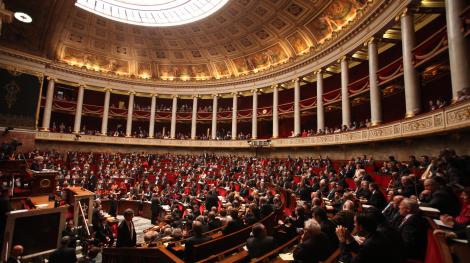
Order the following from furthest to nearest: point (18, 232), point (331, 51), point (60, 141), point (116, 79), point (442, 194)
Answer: point (116, 79) → point (60, 141) → point (331, 51) → point (18, 232) → point (442, 194)

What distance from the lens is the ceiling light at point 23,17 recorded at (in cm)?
1222

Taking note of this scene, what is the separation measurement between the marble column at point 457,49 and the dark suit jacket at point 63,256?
33.7 ft

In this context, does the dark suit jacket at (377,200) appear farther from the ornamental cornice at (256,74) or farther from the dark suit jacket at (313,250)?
the ornamental cornice at (256,74)

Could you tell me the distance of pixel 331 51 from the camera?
625 inches

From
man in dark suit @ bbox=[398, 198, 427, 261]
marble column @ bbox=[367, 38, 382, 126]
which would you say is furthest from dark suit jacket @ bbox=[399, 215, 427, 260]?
marble column @ bbox=[367, 38, 382, 126]

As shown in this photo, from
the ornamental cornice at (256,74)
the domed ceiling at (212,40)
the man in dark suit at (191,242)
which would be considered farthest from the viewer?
the domed ceiling at (212,40)

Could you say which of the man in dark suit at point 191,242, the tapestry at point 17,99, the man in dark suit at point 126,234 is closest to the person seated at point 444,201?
the man in dark suit at point 191,242

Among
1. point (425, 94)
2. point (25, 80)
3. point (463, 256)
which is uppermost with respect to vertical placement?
point (25, 80)

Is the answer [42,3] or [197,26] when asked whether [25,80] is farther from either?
[197,26]

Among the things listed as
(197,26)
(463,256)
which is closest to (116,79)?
(197,26)

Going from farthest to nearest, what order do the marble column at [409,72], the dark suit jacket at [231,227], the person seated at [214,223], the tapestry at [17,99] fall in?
the tapestry at [17,99], the marble column at [409,72], the person seated at [214,223], the dark suit jacket at [231,227]

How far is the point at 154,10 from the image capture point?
71.8ft

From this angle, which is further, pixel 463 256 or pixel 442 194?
pixel 442 194

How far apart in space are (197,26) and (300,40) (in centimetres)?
896
